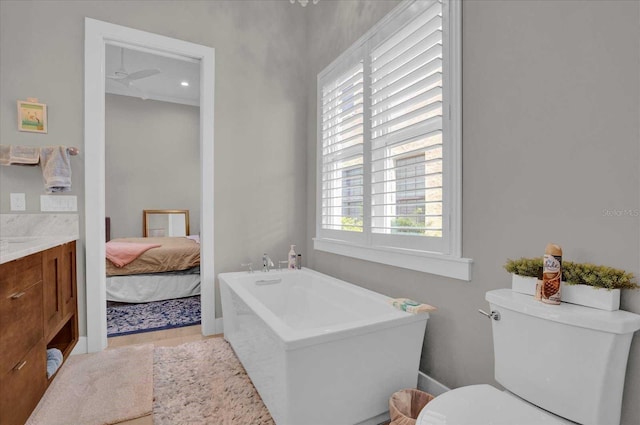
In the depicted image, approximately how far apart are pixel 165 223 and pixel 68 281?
3653 mm

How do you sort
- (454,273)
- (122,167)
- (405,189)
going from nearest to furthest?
1. (454,273)
2. (405,189)
3. (122,167)

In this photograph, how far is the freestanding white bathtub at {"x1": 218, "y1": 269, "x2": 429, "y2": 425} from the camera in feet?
4.42

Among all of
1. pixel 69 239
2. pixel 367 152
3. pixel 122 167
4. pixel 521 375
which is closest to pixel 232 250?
pixel 69 239

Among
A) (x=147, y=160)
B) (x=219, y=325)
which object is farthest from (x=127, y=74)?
(x=219, y=325)

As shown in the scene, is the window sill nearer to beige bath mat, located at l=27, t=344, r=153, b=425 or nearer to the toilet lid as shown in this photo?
the toilet lid

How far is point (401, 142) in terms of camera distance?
76.6 inches

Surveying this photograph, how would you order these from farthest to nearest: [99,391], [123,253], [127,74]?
1. [127,74]
2. [123,253]
3. [99,391]

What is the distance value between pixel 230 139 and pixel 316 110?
2.73ft

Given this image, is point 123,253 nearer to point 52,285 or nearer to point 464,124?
point 52,285

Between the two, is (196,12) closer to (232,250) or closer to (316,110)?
(316,110)

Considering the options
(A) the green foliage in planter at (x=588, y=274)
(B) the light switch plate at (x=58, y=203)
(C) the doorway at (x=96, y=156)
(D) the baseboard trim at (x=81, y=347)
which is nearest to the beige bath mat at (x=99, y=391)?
(D) the baseboard trim at (x=81, y=347)

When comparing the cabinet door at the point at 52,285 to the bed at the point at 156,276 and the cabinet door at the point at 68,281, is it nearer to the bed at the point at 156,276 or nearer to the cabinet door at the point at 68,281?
the cabinet door at the point at 68,281

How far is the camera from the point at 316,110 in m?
3.03

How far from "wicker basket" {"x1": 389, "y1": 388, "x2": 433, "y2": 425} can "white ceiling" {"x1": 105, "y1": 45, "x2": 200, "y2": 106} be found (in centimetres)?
370
